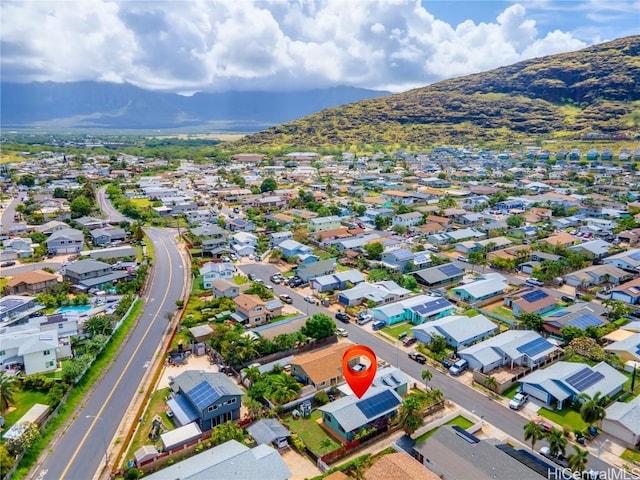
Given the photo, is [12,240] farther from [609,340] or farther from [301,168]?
[301,168]

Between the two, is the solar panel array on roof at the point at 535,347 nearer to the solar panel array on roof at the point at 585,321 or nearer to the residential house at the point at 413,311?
the solar panel array on roof at the point at 585,321

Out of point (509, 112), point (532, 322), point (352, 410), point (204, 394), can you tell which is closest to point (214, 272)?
point (204, 394)

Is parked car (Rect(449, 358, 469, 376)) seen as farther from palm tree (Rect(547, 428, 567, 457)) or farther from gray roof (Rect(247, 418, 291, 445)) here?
gray roof (Rect(247, 418, 291, 445))

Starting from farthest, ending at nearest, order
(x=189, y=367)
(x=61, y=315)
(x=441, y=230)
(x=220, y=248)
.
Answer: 1. (x=441, y=230)
2. (x=220, y=248)
3. (x=61, y=315)
4. (x=189, y=367)

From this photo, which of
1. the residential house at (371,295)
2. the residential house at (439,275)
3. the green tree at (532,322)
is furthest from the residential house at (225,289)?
the green tree at (532,322)

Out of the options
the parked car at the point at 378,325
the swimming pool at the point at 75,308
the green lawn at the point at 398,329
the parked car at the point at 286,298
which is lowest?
the green lawn at the point at 398,329

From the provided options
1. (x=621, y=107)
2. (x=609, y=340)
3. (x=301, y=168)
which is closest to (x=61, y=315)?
(x=609, y=340)
